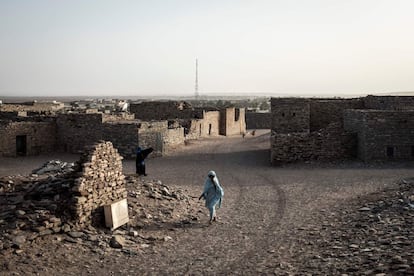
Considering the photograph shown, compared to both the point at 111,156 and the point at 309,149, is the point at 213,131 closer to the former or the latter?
the point at 309,149

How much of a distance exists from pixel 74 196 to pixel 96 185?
720 mm

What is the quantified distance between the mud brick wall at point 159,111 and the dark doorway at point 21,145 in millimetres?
12318

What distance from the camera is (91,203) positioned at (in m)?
10.7

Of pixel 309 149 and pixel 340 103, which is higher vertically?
pixel 340 103

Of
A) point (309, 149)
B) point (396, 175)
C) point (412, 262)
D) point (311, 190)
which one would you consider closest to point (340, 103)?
point (309, 149)

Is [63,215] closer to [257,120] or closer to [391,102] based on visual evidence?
[391,102]

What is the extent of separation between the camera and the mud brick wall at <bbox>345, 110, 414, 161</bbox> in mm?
20469

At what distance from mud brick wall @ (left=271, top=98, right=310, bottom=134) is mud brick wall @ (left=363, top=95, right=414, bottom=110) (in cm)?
386

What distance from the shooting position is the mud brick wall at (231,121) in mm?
38875

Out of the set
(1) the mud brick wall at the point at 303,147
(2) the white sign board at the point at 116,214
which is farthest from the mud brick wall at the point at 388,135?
(2) the white sign board at the point at 116,214

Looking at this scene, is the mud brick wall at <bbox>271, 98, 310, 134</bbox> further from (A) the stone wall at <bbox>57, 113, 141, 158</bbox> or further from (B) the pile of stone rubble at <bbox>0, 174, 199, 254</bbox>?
(B) the pile of stone rubble at <bbox>0, 174, 199, 254</bbox>

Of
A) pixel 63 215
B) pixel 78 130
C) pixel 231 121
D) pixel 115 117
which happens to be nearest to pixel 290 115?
pixel 115 117

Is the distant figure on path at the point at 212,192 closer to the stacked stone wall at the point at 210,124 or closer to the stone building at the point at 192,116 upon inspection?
the stone building at the point at 192,116

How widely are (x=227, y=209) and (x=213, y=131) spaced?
78.1 ft
